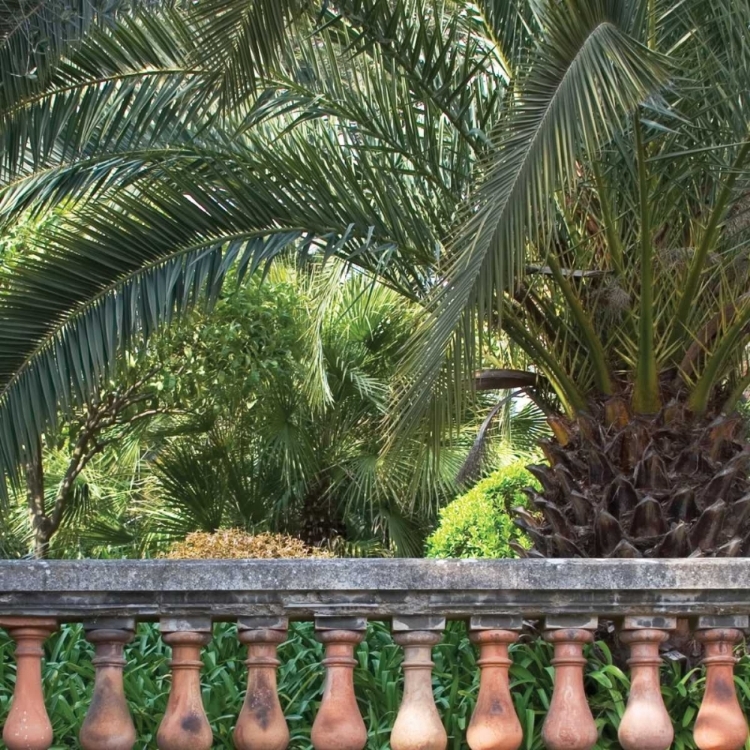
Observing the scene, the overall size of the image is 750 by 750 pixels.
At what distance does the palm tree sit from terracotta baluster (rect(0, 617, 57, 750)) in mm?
1657

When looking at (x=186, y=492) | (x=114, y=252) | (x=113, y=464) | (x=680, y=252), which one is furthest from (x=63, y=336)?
(x=113, y=464)

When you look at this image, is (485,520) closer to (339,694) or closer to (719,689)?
(719,689)

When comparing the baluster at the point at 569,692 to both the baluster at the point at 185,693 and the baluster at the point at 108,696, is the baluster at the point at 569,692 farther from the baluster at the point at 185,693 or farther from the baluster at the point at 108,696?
the baluster at the point at 108,696

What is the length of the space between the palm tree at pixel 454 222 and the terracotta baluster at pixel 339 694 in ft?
4.31

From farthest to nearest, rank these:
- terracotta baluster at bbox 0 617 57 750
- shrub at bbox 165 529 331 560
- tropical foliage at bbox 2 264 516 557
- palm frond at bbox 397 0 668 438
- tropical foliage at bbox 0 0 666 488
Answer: tropical foliage at bbox 2 264 516 557, shrub at bbox 165 529 331 560, tropical foliage at bbox 0 0 666 488, palm frond at bbox 397 0 668 438, terracotta baluster at bbox 0 617 57 750

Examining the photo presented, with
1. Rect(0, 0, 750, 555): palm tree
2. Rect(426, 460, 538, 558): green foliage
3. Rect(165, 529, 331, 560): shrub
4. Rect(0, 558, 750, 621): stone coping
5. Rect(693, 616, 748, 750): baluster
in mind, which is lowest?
Rect(165, 529, 331, 560): shrub

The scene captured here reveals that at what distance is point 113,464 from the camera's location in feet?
49.7

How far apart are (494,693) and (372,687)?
3.07 feet

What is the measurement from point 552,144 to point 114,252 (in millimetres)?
2126

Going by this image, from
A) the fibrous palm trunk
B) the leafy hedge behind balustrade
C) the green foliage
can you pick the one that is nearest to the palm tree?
the fibrous palm trunk

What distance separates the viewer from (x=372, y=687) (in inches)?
147

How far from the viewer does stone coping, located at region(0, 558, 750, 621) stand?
112 inches

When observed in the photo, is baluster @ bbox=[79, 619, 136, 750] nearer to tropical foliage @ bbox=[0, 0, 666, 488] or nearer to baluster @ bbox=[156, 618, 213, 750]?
baluster @ bbox=[156, 618, 213, 750]

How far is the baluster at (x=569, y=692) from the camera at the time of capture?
2.83m
